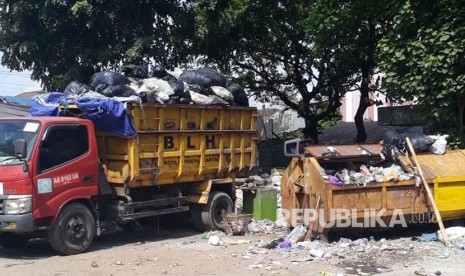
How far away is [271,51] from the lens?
2192 cm

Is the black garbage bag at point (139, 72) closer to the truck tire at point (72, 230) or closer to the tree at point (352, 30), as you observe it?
the truck tire at point (72, 230)

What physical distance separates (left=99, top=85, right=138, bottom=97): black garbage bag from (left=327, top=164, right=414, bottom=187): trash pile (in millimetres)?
3464

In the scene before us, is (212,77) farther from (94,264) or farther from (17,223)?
(17,223)

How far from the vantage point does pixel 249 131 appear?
1153 centimetres

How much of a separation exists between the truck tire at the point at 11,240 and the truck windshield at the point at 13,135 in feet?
5.19

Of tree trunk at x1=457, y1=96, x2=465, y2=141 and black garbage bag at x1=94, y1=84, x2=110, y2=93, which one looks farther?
tree trunk at x1=457, y1=96, x2=465, y2=141

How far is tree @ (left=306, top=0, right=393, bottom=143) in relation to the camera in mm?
15469

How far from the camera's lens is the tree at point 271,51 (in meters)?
18.0

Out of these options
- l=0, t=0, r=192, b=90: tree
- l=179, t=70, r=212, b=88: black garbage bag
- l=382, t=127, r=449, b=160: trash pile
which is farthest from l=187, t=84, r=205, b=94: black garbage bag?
l=0, t=0, r=192, b=90: tree

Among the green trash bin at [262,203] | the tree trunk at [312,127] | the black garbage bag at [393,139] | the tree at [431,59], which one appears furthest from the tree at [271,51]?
the black garbage bag at [393,139]

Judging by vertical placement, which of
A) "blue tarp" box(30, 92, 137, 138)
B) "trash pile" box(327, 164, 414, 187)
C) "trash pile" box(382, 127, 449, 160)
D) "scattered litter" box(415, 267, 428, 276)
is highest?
"blue tarp" box(30, 92, 137, 138)

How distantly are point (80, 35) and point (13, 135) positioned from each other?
26.4 feet

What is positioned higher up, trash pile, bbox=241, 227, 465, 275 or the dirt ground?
trash pile, bbox=241, 227, 465, 275

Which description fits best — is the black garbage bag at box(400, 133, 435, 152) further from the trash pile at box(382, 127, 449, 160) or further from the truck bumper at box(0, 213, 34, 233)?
the truck bumper at box(0, 213, 34, 233)
